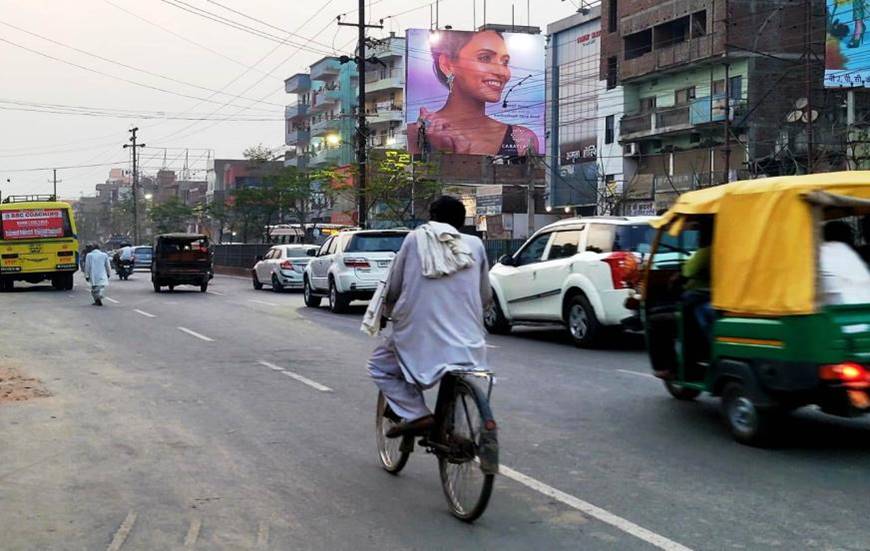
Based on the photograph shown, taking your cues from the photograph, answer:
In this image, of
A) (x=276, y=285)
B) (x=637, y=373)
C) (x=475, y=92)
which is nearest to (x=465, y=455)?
(x=637, y=373)

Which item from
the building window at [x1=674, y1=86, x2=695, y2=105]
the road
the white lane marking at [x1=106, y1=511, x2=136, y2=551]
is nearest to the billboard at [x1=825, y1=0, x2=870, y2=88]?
the building window at [x1=674, y1=86, x2=695, y2=105]

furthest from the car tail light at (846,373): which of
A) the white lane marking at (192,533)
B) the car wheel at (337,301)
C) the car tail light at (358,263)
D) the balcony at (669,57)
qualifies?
the balcony at (669,57)

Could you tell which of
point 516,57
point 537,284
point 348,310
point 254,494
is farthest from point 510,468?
point 516,57

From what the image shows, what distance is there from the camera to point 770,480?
21.1ft

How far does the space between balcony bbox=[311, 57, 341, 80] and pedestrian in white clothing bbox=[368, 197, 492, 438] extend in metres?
79.3

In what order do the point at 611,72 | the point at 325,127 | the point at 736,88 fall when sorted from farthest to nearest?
1. the point at 325,127
2. the point at 611,72
3. the point at 736,88

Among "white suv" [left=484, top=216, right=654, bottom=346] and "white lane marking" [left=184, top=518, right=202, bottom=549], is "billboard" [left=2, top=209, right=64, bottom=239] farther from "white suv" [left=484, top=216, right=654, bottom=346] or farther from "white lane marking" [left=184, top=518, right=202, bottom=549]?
"white lane marking" [left=184, top=518, right=202, bottom=549]

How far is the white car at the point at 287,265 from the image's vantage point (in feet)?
112

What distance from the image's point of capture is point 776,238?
7113mm

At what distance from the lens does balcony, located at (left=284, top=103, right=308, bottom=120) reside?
9475 cm

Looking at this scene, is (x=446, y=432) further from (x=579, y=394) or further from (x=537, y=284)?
(x=537, y=284)

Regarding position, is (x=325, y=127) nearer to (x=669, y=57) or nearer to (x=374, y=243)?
(x=669, y=57)

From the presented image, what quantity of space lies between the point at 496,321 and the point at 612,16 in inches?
1448

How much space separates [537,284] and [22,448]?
9192 millimetres
